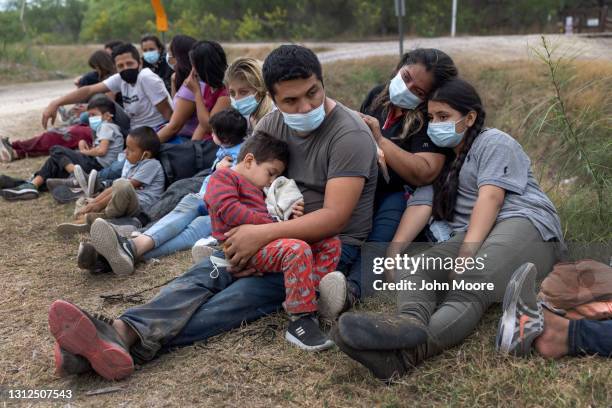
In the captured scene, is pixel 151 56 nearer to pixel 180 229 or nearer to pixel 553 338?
pixel 180 229

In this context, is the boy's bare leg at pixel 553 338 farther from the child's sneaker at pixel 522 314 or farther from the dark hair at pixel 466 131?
the dark hair at pixel 466 131

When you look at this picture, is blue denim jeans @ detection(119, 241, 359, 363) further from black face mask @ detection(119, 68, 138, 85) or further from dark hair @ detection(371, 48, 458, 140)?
black face mask @ detection(119, 68, 138, 85)

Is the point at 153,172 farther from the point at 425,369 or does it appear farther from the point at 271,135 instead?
the point at 425,369

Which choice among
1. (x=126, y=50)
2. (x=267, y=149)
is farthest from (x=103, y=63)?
(x=267, y=149)

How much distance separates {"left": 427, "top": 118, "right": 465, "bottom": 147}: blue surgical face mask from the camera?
2.93 metres

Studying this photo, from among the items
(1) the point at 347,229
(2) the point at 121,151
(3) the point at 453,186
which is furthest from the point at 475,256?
(2) the point at 121,151

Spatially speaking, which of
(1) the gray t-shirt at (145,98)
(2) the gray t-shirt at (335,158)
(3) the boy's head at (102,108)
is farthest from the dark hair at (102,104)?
(2) the gray t-shirt at (335,158)

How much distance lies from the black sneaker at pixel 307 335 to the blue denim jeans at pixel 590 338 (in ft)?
2.92

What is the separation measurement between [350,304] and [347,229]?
0.37 meters

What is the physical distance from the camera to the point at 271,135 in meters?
3.05

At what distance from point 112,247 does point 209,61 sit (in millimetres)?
1779

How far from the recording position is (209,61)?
466 cm

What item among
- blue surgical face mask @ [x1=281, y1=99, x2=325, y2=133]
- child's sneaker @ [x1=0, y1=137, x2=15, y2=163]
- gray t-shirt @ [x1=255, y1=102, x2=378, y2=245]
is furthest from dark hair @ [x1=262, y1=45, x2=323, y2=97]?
child's sneaker @ [x1=0, y1=137, x2=15, y2=163]

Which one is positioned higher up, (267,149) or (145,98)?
(267,149)
